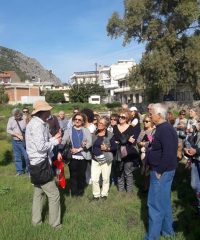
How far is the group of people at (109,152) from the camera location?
5.51m

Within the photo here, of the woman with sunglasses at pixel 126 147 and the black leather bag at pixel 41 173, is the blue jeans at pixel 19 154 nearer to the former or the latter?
the woman with sunglasses at pixel 126 147

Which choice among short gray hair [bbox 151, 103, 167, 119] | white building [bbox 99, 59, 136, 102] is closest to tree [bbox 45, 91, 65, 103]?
white building [bbox 99, 59, 136, 102]

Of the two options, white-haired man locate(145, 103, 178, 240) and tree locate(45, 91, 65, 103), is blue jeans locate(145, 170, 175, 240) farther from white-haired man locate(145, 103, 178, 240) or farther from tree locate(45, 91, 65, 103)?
tree locate(45, 91, 65, 103)

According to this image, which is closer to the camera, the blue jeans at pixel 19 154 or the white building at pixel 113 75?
the blue jeans at pixel 19 154

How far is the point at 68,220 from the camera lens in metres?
6.88

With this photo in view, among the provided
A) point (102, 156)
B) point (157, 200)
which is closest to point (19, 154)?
point (102, 156)

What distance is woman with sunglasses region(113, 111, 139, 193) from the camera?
8.50 metres

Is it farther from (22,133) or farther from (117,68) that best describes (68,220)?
(117,68)

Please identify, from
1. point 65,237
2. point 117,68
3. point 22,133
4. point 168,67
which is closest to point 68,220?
point 65,237

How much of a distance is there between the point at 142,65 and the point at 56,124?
1442 inches

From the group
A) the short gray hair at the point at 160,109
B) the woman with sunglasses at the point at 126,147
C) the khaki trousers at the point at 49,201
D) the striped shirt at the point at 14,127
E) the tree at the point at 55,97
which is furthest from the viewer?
the tree at the point at 55,97

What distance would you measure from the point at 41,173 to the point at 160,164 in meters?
1.85

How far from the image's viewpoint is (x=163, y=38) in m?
44.8

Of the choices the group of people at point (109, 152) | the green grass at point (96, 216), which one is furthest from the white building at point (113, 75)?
the green grass at point (96, 216)
